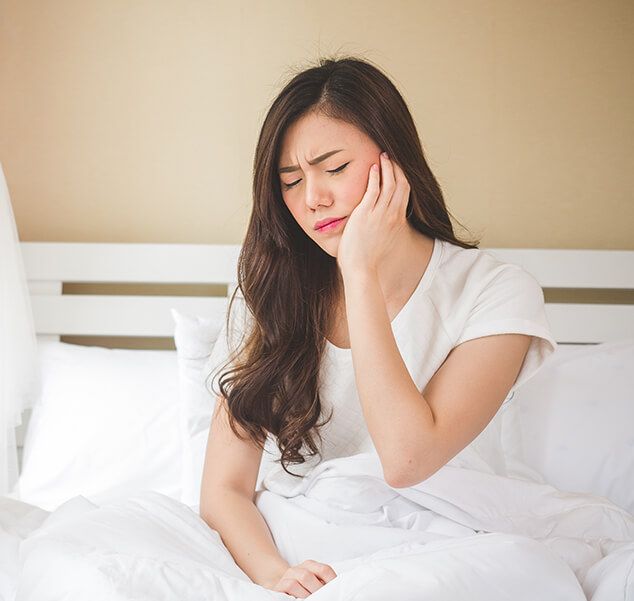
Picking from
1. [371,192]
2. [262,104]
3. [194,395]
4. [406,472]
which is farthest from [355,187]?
[262,104]

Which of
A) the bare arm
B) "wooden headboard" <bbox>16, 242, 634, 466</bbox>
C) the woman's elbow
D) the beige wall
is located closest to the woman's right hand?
the bare arm

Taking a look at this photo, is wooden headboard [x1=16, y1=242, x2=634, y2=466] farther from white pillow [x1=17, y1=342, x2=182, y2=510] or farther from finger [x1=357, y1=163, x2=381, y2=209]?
finger [x1=357, y1=163, x2=381, y2=209]

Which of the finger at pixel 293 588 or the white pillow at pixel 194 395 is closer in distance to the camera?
the finger at pixel 293 588

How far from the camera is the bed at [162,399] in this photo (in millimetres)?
1077

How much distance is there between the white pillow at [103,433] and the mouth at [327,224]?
0.77m

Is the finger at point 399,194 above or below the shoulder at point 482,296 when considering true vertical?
above

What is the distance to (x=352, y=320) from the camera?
107cm

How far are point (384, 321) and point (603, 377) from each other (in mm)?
828

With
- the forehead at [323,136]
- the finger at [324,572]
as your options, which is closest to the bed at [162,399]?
the finger at [324,572]

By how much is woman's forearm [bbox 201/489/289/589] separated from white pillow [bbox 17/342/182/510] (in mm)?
494

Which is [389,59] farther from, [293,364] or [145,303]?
[293,364]

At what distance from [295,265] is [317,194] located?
0.22 meters

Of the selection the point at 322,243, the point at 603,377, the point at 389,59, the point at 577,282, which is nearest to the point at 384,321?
the point at 322,243

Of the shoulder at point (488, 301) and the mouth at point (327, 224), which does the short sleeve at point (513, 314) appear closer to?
the shoulder at point (488, 301)
